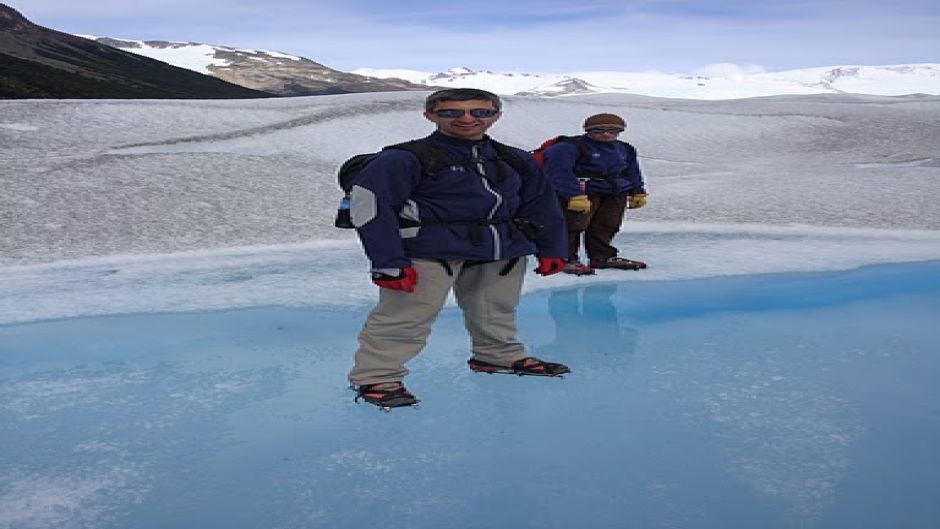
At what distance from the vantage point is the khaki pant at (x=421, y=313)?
10.5 ft

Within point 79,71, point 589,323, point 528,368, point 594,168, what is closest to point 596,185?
point 594,168

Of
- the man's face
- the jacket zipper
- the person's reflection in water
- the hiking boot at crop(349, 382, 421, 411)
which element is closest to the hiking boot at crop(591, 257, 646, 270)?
the person's reflection in water

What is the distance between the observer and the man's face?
3.13 m

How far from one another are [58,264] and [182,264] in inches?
32.7

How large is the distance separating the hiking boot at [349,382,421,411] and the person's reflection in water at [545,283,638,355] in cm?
100

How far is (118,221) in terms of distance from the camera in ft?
22.6

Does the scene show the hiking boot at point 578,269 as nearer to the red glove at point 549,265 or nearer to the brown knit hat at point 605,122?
the brown knit hat at point 605,122

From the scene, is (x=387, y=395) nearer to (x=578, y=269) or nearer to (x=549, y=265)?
(x=549, y=265)

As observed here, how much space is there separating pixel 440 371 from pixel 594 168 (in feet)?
8.35

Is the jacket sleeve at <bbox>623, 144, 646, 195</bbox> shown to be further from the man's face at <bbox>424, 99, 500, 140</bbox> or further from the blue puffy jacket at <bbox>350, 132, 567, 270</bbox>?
the man's face at <bbox>424, 99, 500, 140</bbox>

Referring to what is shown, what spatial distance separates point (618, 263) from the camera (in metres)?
5.89

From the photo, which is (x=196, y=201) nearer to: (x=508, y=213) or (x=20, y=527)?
(x=508, y=213)

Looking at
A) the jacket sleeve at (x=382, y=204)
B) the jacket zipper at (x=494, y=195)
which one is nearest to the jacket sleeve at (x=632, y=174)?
the jacket zipper at (x=494, y=195)

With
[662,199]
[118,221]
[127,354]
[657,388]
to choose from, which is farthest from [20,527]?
[662,199]
